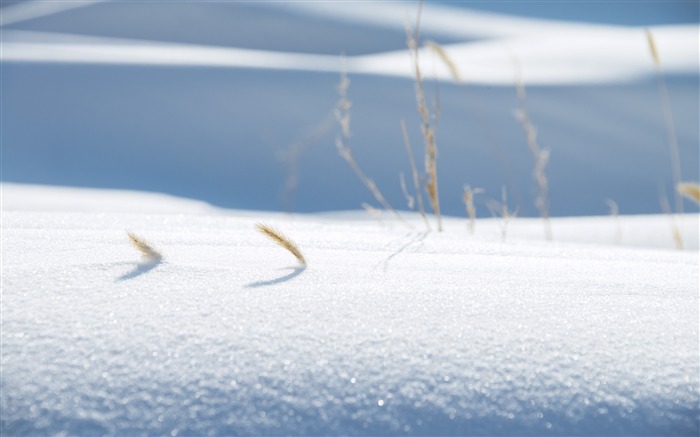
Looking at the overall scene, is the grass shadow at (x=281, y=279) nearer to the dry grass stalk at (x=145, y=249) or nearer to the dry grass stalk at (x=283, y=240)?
the dry grass stalk at (x=283, y=240)

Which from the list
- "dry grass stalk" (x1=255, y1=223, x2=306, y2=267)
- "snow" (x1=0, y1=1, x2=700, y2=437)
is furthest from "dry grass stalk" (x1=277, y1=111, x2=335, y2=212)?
"dry grass stalk" (x1=255, y1=223, x2=306, y2=267)

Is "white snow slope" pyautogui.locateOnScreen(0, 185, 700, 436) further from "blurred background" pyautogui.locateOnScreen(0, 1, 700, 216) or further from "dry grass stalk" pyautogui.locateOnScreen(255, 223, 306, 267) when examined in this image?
"blurred background" pyautogui.locateOnScreen(0, 1, 700, 216)

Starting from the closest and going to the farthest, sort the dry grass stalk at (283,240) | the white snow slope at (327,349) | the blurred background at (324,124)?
the white snow slope at (327,349)
the dry grass stalk at (283,240)
the blurred background at (324,124)

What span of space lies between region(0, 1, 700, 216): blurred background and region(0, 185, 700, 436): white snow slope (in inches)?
120

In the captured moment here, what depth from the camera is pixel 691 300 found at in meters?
1.00

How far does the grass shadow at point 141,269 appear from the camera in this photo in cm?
91

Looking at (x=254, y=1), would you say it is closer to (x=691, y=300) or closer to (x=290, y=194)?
(x=290, y=194)

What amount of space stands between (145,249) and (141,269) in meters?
0.05

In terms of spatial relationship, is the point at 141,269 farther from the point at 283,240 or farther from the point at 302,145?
the point at 302,145

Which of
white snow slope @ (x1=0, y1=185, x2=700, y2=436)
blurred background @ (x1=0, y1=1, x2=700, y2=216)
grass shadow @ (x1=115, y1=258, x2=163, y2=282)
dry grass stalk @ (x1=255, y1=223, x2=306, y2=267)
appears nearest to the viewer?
white snow slope @ (x1=0, y1=185, x2=700, y2=436)

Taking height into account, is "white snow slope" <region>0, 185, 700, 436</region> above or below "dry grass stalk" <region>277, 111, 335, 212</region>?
below

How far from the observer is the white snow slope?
26.0 inches

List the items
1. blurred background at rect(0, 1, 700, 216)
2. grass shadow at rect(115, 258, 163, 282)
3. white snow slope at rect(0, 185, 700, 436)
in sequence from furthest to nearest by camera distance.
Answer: blurred background at rect(0, 1, 700, 216) < grass shadow at rect(115, 258, 163, 282) < white snow slope at rect(0, 185, 700, 436)

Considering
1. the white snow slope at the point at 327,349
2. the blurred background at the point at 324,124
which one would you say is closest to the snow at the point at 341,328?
the white snow slope at the point at 327,349
